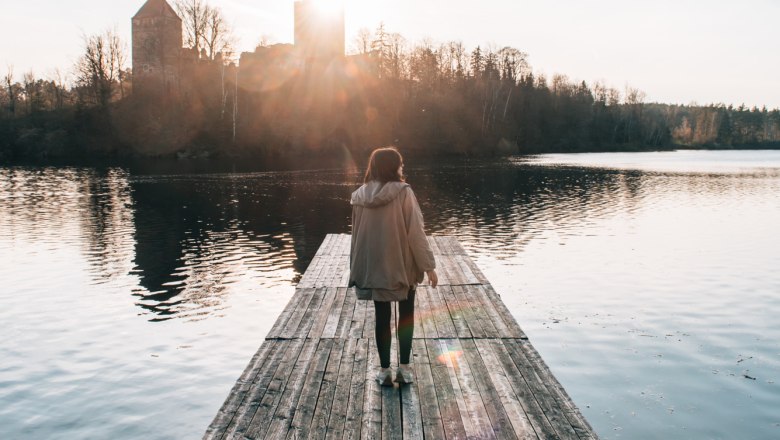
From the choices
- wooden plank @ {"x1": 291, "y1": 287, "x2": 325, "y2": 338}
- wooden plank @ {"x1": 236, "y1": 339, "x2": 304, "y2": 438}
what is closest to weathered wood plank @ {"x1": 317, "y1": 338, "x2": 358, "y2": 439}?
wooden plank @ {"x1": 236, "y1": 339, "x2": 304, "y2": 438}

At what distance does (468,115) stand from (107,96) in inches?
1636

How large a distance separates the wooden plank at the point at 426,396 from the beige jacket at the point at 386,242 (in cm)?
88

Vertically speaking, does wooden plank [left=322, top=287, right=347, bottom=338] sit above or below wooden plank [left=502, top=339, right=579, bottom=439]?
below

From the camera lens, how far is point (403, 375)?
5621 millimetres

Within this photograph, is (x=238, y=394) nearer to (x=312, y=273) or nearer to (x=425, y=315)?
(x=425, y=315)

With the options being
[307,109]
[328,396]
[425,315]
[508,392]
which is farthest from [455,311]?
[307,109]

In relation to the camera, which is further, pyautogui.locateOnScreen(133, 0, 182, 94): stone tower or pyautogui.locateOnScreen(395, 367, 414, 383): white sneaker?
pyautogui.locateOnScreen(133, 0, 182, 94): stone tower

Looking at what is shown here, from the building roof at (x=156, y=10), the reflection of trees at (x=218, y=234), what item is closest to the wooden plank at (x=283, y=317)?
the reflection of trees at (x=218, y=234)

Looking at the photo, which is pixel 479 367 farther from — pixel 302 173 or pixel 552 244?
pixel 302 173

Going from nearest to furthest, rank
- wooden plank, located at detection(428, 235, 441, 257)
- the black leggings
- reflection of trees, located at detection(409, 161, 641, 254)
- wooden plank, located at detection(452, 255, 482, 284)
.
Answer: the black leggings
wooden plank, located at detection(452, 255, 482, 284)
wooden plank, located at detection(428, 235, 441, 257)
reflection of trees, located at detection(409, 161, 641, 254)

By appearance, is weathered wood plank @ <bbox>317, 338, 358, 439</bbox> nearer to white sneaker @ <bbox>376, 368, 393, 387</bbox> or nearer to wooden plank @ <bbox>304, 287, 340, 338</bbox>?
white sneaker @ <bbox>376, 368, 393, 387</bbox>

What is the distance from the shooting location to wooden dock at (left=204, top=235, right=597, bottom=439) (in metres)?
4.77

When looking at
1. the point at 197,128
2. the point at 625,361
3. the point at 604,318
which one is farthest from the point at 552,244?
the point at 197,128

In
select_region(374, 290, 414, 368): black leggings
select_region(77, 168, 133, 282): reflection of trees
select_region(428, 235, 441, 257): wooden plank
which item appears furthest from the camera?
select_region(77, 168, 133, 282): reflection of trees
